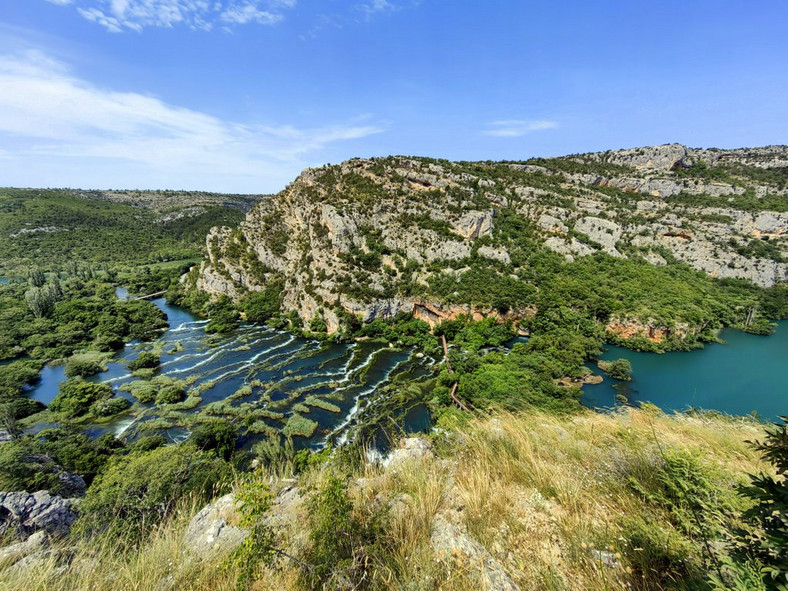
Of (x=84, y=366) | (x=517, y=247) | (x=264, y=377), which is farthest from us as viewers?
(x=517, y=247)

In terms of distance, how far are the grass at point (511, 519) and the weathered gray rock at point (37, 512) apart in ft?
37.9

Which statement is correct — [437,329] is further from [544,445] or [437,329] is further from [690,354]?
[544,445]

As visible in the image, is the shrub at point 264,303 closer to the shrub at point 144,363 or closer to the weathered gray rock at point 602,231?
the shrub at point 144,363

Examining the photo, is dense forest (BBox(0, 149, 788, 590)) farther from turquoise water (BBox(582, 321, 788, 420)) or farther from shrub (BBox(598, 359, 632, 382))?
turquoise water (BBox(582, 321, 788, 420))

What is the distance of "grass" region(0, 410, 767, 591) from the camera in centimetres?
250

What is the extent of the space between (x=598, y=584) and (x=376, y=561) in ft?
5.74

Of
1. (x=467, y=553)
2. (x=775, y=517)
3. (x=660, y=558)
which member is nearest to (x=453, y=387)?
(x=467, y=553)

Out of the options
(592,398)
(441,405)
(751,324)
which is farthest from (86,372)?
(751,324)

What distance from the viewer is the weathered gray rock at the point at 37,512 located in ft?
33.5

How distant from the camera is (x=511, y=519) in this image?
3.16 m

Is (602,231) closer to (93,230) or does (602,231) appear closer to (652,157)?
(652,157)

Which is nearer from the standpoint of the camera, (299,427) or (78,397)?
(299,427)

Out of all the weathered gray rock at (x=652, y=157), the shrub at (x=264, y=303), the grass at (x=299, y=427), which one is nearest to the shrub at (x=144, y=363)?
the shrub at (x=264, y=303)

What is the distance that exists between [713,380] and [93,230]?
14687cm
